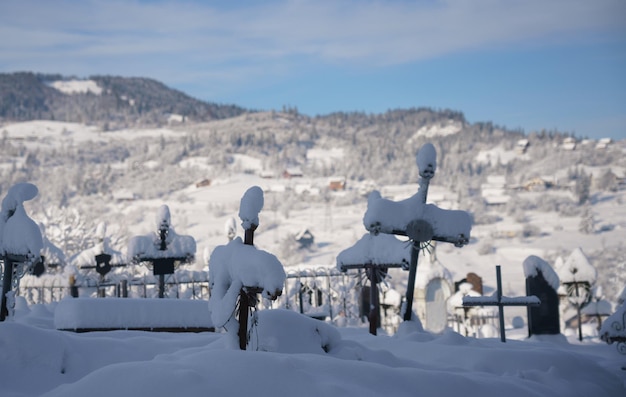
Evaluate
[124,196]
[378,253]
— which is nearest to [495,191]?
[124,196]

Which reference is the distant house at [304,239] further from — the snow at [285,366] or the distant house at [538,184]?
the snow at [285,366]

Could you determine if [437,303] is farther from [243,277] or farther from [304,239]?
[304,239]

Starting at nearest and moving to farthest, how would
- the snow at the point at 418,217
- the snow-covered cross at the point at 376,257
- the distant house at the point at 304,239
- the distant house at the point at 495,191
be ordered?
the snow at the point at 418,217 → the snow-covered cross at the point at 376,257 → the distant house at the point at 304,239 → the distant house at the point at 495,191

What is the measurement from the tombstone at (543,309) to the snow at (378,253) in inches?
154

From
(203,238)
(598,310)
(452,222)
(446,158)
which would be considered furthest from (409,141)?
(452,222)

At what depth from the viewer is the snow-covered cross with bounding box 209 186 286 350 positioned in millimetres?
7219

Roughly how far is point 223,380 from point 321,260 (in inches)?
2917

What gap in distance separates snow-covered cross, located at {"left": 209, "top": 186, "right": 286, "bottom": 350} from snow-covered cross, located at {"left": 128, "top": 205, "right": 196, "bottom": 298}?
9135 millimetres

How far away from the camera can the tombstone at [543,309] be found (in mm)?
16266

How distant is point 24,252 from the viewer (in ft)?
36.3

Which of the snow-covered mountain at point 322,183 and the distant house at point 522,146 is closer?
the snow-covered mountain at point 322,183

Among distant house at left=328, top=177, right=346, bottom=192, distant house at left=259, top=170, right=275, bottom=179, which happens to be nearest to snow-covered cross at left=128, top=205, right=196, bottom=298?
distant house at left=328, top=177, right=346, bottom=192

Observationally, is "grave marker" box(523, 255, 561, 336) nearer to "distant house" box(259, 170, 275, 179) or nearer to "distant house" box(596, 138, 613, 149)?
"distant house" box(259, 170, 275, 179)

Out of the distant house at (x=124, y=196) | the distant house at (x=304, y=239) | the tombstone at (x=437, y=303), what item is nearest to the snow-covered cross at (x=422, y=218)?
the tombstone at (x=437, y=303)
